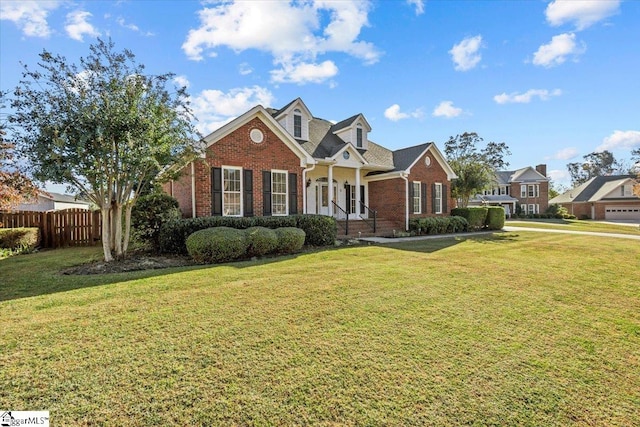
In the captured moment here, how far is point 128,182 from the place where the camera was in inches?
356

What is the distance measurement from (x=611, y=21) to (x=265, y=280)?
13436 millimetres

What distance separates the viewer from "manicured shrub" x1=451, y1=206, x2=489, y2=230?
66.5 feet

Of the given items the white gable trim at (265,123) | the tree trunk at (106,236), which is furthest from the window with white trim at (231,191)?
the tree trunk at (106,236)

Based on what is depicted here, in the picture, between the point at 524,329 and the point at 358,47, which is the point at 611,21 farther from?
the point at 524,329

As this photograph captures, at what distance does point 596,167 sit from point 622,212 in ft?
125

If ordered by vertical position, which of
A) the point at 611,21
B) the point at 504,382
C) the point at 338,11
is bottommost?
the point at 504,382

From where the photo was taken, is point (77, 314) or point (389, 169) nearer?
point (77, 314)

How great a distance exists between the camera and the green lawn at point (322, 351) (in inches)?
104

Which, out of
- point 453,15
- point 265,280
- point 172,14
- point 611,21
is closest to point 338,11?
point 453,15

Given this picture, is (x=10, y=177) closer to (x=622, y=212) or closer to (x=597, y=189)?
(x=622, y=212)

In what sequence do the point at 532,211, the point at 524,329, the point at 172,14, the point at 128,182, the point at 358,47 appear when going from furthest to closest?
the point at 532,211 → the point at 358,47 → the point at 172,14 → the point at 128,182 → the point at 524,329

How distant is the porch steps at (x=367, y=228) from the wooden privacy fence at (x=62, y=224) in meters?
11.2

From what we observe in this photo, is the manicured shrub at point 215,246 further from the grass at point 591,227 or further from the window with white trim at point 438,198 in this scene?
the grass at point 591,227

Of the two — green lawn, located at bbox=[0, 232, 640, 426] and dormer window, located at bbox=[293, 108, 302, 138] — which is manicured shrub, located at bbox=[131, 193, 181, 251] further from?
dormer window, located at bbox=[293, 108, 302, 138]
